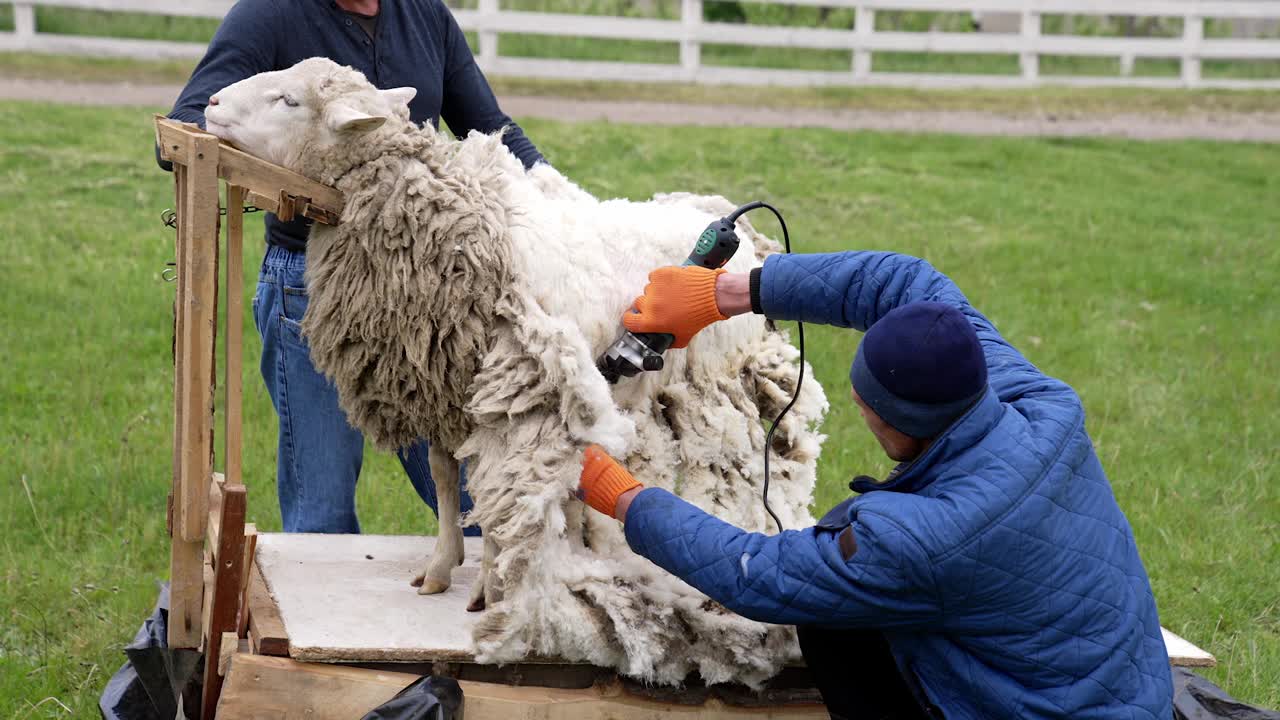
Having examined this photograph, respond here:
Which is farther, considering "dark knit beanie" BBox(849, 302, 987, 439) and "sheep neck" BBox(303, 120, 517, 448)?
"sheep neck" BBox(303, 120, 517, 448)

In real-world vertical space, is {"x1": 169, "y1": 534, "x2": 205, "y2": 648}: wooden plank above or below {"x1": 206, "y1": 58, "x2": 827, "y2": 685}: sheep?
below

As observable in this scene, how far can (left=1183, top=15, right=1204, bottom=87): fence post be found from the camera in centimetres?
1475

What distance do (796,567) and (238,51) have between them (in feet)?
6.01

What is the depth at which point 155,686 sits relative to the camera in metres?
3.08

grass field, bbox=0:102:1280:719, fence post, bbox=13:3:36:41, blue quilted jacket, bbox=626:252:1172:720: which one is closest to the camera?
blue quilted jacket, bbox=626:252:1172:720

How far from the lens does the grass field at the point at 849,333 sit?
165 inches

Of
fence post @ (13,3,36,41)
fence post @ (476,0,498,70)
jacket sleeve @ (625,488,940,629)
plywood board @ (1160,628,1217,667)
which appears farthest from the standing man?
fence post @ (13,3,36,41)

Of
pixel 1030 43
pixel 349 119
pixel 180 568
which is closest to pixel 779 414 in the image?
pixel 349 119

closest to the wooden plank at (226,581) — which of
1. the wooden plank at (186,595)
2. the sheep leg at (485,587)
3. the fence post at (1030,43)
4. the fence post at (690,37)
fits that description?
the wooden plank at (186,595)

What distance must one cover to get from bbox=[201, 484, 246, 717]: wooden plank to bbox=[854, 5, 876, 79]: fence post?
1203 cm

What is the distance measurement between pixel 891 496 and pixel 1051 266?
6.29m

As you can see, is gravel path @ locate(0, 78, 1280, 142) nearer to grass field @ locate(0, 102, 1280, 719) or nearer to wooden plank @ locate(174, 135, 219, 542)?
grass field @ locate(0, 102, 1280, 719)

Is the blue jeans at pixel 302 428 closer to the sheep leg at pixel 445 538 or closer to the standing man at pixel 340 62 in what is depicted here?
the standing man at pixel 340 62

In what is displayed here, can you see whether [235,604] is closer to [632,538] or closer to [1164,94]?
[632,538]
